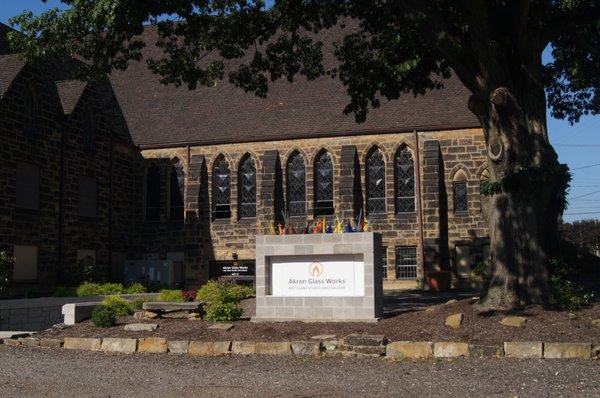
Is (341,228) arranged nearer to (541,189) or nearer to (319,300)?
(319,300)

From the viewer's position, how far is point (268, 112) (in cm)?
3388

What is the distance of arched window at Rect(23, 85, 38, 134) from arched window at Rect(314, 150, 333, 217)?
11.5m

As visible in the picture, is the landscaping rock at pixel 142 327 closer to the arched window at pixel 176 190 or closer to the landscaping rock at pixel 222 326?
the landscaping rock at pixel 222 326

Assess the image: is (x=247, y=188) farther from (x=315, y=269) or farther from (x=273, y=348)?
(x=273, y=348)

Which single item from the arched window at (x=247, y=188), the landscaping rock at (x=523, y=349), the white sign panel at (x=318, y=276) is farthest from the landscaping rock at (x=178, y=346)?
the arched window at (x=247, y=188)

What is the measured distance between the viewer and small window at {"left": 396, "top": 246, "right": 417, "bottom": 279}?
30.8 meters

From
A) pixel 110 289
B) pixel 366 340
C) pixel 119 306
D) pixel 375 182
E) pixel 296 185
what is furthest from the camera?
pixel 296 185

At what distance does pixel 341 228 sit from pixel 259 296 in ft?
7.48

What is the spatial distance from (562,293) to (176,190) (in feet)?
73.8

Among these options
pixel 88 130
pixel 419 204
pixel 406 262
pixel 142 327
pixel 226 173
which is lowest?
pixel 142 327

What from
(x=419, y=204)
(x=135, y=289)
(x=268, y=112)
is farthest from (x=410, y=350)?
(x=268, y=112)

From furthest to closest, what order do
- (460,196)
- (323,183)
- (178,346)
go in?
(323,183) < (460,196) < (178,346)

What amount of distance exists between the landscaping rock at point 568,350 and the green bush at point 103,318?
909 cm

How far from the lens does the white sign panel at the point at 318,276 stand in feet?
51.1
